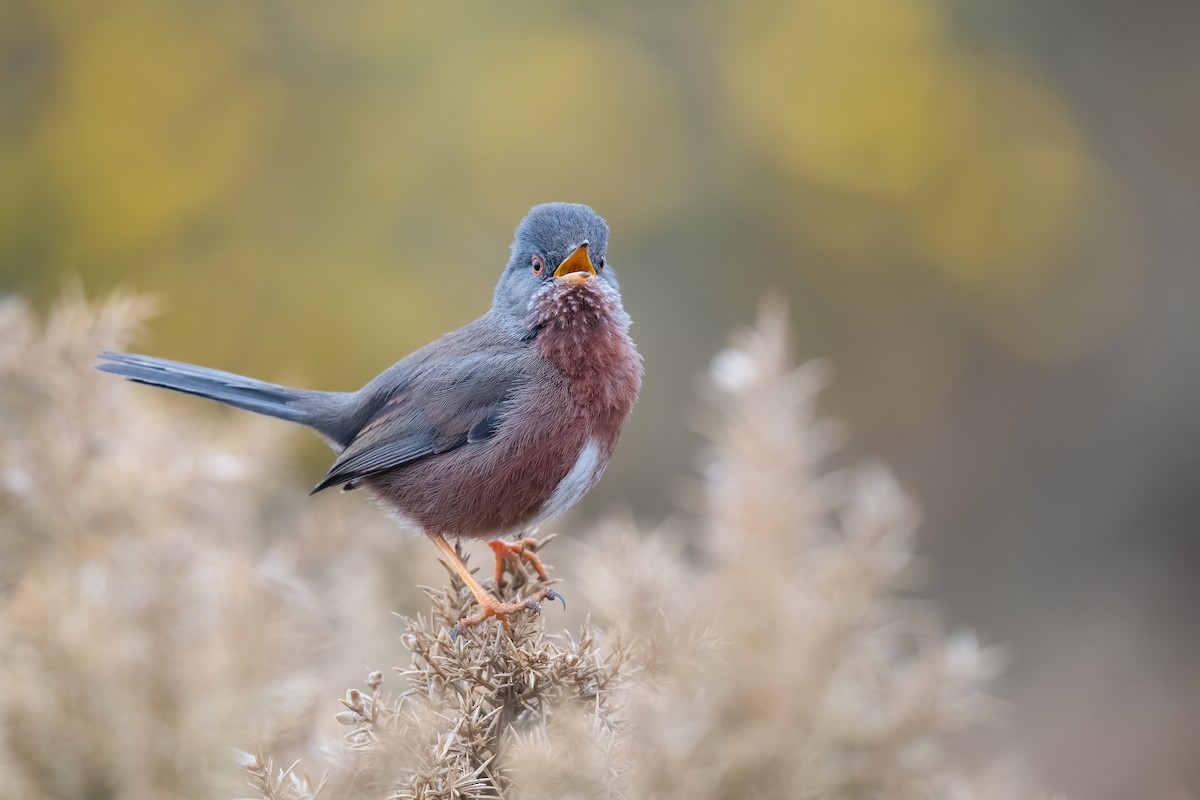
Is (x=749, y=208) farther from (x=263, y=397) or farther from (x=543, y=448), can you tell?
(x=543, y=448)

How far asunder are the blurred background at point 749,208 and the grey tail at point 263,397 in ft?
10.4

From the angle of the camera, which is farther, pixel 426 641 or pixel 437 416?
pixel 437 416

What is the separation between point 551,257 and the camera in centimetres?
331

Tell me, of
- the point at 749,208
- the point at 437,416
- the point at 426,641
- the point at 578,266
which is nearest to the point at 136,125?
the point at 749,208

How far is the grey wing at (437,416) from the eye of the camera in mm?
3266

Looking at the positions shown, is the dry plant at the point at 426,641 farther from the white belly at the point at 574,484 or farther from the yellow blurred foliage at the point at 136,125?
the yellow blurred foliage at the point at 136,125

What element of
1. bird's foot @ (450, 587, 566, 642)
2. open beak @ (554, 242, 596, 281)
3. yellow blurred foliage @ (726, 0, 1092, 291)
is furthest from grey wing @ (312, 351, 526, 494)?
yellow blurred foliage @ (726, 0, 1092, 291)

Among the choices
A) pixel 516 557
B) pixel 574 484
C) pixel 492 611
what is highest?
pixel 574 484

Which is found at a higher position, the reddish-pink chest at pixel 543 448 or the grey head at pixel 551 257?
the grey head at pixel 551 257

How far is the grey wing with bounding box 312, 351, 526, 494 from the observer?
327 centimetres

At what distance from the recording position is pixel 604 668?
1789 millimetres

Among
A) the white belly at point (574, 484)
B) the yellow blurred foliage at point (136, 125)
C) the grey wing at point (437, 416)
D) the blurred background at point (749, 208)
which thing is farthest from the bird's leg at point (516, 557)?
the yellow blurred foliage at point (136, 125)

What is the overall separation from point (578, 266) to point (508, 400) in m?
0.44

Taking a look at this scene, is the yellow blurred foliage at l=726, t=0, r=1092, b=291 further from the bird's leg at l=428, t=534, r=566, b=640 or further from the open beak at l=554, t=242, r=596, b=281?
the bird's leg at l=428, t=534, r=566, b=640
